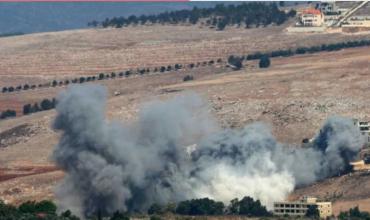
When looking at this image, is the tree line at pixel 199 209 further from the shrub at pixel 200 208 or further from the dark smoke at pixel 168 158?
the dark smoke at pixel 168 158

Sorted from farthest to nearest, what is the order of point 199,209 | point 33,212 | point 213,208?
point 213,208, point 199,209, point 33,212

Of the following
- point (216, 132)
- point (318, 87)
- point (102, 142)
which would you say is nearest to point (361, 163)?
point (216, 132)

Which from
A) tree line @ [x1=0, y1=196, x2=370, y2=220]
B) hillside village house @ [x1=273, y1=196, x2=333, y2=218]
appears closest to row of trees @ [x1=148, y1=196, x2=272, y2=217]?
tree line @ [x1=0, y1=196, x2=370, y2=220]

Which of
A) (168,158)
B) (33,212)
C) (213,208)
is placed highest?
(33,212)

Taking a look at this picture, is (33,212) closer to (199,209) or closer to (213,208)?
(199,209)

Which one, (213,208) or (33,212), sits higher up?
(33,212)

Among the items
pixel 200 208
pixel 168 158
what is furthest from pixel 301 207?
pixel 168 158

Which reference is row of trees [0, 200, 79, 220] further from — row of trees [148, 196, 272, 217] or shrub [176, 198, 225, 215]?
shrub [176, 198, 225, 215]
